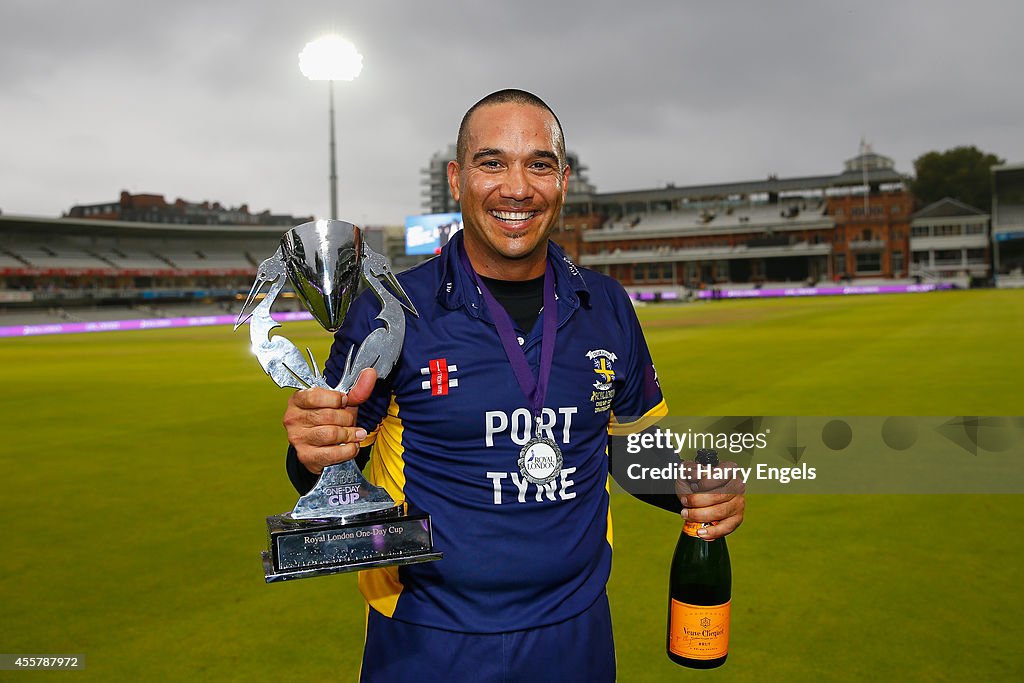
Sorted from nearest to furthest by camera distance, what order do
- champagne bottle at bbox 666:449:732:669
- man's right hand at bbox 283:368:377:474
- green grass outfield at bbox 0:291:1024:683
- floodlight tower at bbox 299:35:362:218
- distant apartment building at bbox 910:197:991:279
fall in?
man's right hand at bbox 283:368:377:474 < champagne bottle at bbox 666:449:732:669 < green grass outfield at bbox 0:291:1024:683 < floodlight tower at bbox 299:35:362:218 < distant apartment building at bbox 910:197:991:279

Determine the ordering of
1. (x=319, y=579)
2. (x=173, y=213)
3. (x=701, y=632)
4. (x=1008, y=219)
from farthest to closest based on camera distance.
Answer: (x=173, y=213) → (x=1008, y=219) → (x=319, y=579) → (x=701, y=632)

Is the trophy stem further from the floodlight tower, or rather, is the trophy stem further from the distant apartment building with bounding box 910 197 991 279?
the distant apartment building with bounding box 910 197 991 279

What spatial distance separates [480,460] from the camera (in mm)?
2168

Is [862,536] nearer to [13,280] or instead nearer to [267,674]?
[267,674]

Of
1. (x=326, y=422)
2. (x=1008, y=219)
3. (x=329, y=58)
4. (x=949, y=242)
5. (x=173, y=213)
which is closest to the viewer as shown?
(x=326, y=422)

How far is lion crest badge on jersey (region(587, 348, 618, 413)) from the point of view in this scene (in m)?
2.34

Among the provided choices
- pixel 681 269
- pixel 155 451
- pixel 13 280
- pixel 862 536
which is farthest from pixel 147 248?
pixel 862 536

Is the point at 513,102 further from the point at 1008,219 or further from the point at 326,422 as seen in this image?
the point at 1008,219

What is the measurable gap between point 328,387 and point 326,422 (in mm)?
135

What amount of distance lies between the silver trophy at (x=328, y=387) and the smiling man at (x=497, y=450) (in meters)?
0.14

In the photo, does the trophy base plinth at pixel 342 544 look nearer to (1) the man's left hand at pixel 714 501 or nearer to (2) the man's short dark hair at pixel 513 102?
(1) the man's left hand at pixel 714 501

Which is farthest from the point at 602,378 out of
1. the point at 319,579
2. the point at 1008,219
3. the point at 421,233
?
the point at 1008,219

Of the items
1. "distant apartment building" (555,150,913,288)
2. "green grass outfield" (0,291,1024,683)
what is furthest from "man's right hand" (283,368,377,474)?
"distant apartment building" (555,150,913,288)

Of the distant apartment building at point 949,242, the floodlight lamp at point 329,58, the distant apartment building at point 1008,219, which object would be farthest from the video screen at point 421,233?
the distant apartment building at point 1008,219
